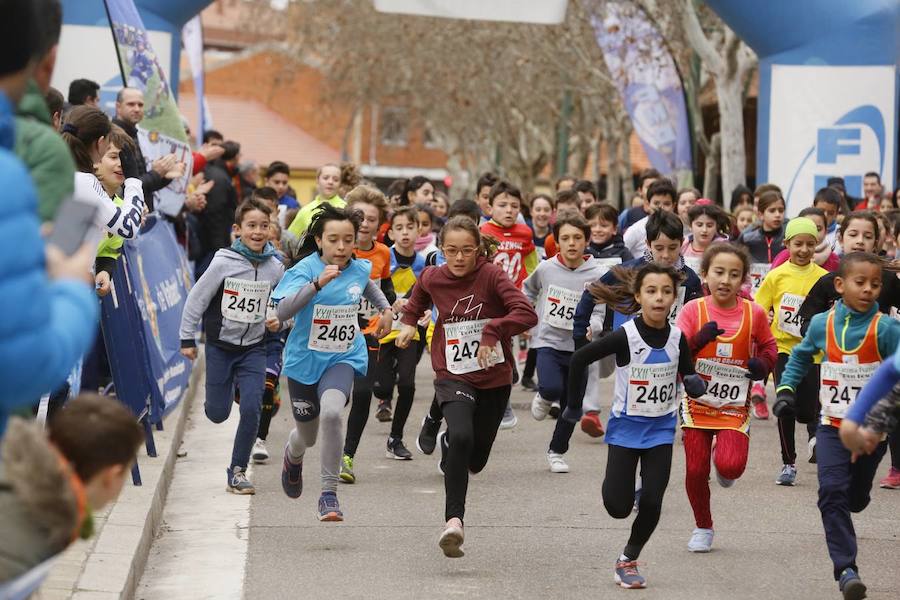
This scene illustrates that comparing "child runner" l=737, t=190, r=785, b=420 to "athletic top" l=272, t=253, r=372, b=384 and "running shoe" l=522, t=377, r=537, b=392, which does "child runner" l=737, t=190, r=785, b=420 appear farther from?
"athletic top" l=272, t=253, r=372, b=384

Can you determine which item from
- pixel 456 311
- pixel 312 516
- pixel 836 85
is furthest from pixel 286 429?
pixel 836 85

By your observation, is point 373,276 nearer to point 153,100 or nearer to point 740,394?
point 153,100

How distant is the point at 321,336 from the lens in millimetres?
8312

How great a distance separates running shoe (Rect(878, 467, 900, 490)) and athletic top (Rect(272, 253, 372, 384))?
341 cm

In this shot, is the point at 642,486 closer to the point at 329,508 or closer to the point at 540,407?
the point at 329,508

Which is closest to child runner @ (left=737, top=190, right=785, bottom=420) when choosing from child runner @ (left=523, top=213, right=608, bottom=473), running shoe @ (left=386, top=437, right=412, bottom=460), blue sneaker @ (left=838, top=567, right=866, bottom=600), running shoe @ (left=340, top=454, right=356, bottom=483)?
child runner @ (left=523, top=213, right=608, bottom=473)

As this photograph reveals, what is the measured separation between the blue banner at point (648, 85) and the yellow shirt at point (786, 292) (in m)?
11.1

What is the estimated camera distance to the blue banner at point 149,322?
341 inches

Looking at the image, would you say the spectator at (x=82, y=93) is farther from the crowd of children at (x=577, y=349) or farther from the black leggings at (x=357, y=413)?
the black leggings at (x=357, y=413)

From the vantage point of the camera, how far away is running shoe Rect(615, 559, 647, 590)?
6926mm

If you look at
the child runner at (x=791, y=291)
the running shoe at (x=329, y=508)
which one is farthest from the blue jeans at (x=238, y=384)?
the child runner at (x=791, y=291)

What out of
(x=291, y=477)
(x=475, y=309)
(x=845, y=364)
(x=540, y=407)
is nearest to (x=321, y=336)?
(x=291, y=477)

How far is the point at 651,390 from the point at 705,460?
2.19 ft

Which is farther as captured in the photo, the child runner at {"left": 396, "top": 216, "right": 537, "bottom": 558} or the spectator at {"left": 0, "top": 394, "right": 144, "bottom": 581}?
the child runner at {"left": 396, "top": 216, "right": 537, "bottom": 558}
